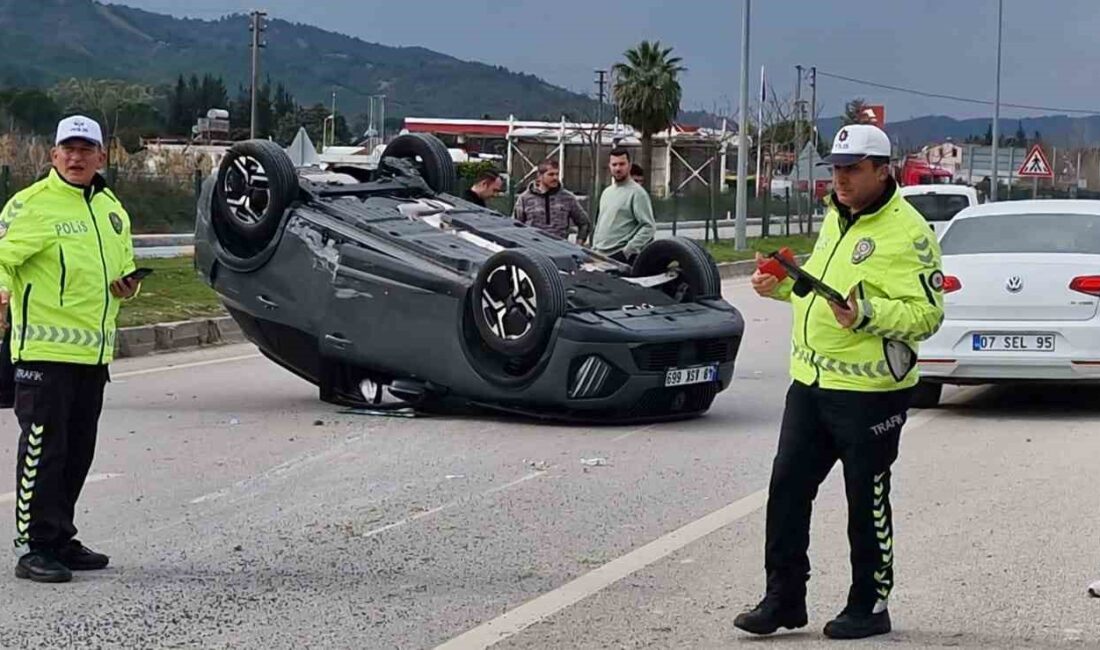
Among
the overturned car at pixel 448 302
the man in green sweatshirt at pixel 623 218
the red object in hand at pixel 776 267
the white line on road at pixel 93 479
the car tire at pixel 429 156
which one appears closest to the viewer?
the red object in hand at pixel 776 267

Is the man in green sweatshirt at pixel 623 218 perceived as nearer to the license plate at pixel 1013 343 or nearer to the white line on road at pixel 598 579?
the license plate at pixel 1013 343

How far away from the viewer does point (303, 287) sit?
12188mm

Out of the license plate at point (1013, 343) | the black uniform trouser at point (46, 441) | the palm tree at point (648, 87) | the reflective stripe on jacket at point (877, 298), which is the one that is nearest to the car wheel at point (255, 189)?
the license plate at point (1013, 343)

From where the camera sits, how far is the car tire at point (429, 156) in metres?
13.6

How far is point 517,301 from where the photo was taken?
1130cm

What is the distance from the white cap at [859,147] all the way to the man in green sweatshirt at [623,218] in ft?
26.4

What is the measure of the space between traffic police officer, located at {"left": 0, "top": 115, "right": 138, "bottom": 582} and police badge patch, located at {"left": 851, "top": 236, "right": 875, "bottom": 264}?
307 cm

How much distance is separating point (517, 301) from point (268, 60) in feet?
486

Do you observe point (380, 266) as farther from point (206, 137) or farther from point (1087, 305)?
point (206, 137)

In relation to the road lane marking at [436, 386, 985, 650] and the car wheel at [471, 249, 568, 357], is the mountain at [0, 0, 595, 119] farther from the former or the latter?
the road lane marking at [436, 386, 985, 650]

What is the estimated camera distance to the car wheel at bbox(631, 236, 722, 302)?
39.9ft

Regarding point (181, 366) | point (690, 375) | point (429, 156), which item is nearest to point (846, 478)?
point (690, 375)

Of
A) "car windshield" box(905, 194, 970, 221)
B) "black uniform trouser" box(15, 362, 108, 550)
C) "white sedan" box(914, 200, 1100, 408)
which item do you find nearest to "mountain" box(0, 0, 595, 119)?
"car windshield" box(905, 194, 970, 221)

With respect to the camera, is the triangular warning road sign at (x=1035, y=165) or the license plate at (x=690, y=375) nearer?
the license plate at (x=690, y=375)
